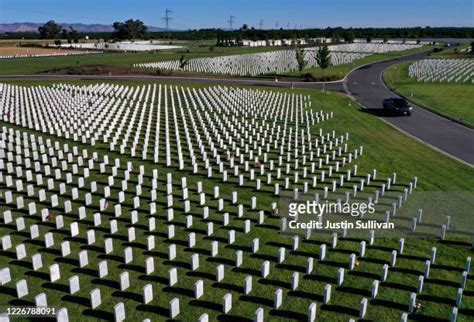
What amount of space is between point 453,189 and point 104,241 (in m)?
13.0

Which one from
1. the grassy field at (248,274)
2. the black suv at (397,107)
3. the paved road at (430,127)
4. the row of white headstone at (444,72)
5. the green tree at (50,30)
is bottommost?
the grassy field at (248,274)

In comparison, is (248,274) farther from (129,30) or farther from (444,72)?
(129,30)

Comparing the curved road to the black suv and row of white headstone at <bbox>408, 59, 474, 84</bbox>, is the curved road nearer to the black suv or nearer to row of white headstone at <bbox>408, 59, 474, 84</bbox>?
the black suv

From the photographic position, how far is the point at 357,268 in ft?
33.6

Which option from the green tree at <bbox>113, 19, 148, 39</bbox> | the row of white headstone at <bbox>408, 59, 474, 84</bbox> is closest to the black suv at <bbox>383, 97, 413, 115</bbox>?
the row of white headstone at <bbox>408, 59, 474, 84</bbox>

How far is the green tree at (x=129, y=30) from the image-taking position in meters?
158

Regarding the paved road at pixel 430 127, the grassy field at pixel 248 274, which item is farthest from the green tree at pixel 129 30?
the grassy field at pixel 248 274

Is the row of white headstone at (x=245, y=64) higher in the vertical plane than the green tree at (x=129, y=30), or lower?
lower

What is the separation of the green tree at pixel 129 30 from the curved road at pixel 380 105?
11309 cm

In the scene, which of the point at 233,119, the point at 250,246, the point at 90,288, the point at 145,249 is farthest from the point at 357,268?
the point at 233,119

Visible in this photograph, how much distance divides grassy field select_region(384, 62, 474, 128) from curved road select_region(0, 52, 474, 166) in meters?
1.23

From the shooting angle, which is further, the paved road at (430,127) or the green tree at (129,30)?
the green tree at (129,30)

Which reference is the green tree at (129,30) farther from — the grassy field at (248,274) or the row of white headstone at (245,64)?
the grassy field at (248,274)

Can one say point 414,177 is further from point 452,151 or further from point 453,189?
point 452,151
